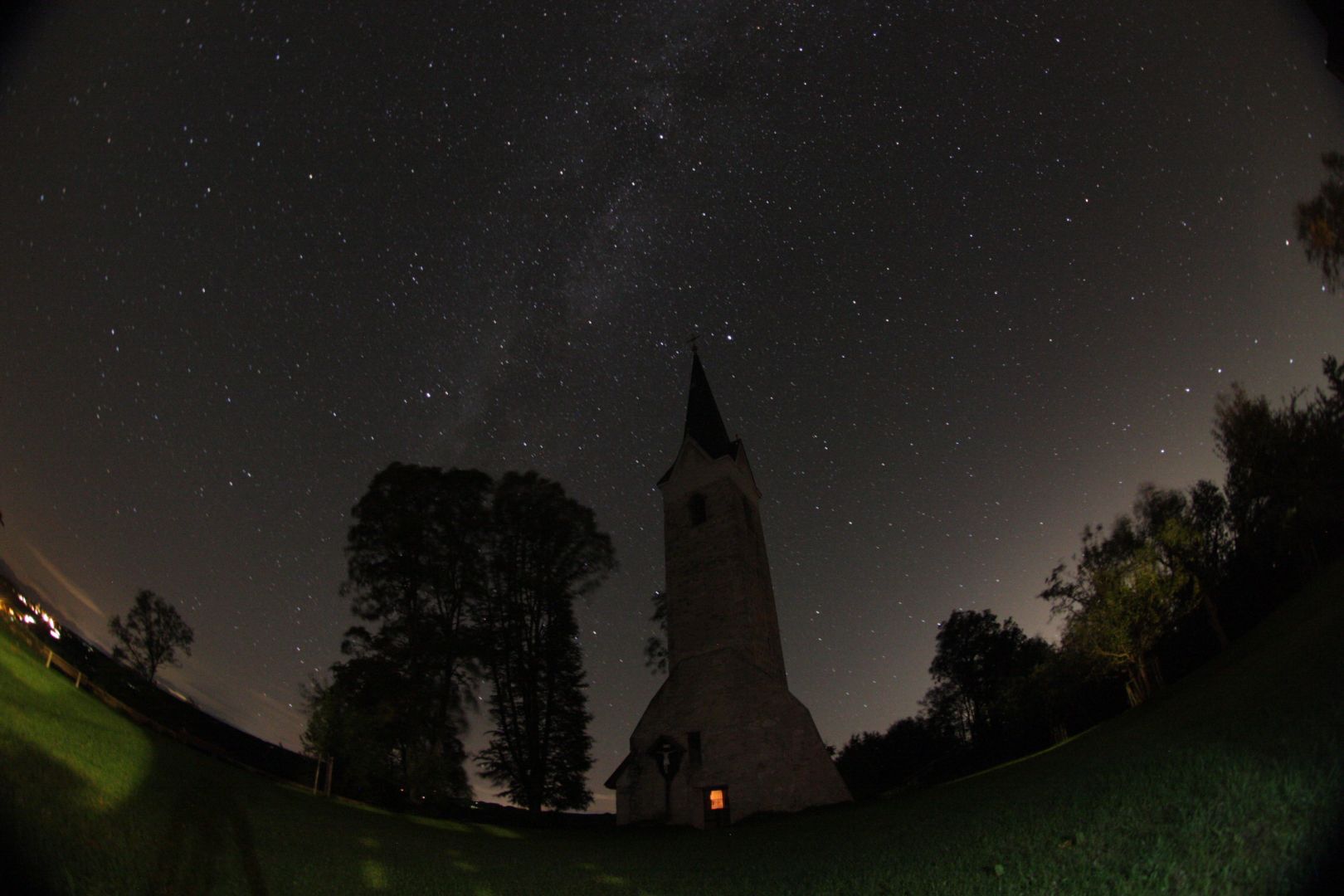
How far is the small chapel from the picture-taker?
67.0 ft

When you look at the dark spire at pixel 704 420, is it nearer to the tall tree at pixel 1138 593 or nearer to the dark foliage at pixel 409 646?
the dark foliage at pixel 409 646

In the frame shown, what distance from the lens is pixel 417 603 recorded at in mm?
24141

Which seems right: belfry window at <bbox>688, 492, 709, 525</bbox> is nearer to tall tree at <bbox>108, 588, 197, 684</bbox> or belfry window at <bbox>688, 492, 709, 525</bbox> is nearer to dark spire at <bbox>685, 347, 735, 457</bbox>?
dark spire at <bbox>685, 347, 735, 457</bbox>

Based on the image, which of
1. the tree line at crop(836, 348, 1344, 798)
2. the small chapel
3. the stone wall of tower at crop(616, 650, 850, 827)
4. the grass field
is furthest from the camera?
the small chapel

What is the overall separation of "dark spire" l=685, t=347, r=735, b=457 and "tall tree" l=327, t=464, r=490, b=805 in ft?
36.7

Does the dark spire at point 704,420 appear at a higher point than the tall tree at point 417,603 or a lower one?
higher

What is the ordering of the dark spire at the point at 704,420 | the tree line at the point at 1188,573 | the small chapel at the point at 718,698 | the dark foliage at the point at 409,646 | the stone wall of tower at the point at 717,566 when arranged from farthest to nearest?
the dark spire at the point at 704,420
the stone wall of tower at the point at 717,566
the small chapel at the point at 718,698
the dark foliage at the point at 409,646
the tree line at the point at 1188,573

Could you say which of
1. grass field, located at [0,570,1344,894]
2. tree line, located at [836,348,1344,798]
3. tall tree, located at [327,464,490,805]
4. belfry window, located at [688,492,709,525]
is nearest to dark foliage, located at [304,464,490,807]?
tall tree, located at [327,464,490,805]

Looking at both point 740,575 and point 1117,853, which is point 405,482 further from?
point 1117,853

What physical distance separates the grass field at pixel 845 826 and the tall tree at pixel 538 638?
13102 millimetres

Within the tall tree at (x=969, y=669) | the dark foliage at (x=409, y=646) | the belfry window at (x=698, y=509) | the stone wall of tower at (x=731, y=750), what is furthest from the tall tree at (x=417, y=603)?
the tall tree at (x=969, y=669)

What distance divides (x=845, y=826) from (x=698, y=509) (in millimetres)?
16171

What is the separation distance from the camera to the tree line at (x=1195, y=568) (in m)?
7.54

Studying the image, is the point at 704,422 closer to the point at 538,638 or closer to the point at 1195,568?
the point at 538,638
